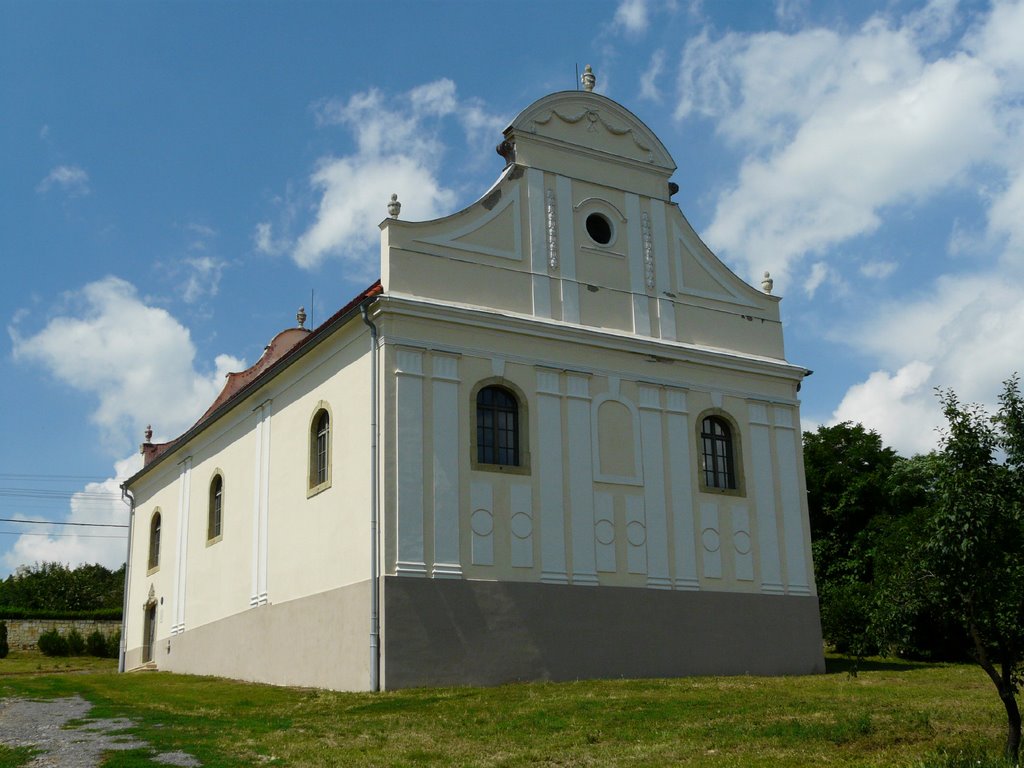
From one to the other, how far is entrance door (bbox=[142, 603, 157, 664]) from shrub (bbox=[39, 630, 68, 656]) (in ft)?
31.3

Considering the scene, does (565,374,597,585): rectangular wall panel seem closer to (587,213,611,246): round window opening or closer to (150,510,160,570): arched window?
(587,213,611,246): round window opening

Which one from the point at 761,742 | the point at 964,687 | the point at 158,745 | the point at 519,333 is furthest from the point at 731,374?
the point at 158,745

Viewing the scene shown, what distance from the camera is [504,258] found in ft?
79.8

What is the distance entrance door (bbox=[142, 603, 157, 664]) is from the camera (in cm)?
3488

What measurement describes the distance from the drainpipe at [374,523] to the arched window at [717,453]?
779 cm

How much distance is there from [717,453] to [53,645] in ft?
94.4

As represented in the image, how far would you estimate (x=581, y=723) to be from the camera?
15.7 metres

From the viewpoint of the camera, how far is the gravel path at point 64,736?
43.2 ft

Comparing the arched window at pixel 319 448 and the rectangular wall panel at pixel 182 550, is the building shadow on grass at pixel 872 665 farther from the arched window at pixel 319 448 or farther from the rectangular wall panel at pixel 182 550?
the rectangular wall panel at pixel 182 550

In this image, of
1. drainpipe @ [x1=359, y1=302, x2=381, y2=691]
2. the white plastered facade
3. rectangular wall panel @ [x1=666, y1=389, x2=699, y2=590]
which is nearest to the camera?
drainpipe @ [x1=359, y1=302, x2=381, y2=691]

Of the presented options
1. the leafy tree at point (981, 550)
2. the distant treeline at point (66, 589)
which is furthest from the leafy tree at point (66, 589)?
the leafy tree at point (981, 550)

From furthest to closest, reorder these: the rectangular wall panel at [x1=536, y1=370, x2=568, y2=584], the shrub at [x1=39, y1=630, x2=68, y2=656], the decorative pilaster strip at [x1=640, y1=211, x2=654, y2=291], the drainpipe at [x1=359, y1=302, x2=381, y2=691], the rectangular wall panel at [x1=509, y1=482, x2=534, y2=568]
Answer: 1. the shrub at [x1=39, y1=630, x2=68, y2=656]
2. the decorative pilaster strip at [x1=640, y1=211, x2=654, y2=291]
3. the rectangular wall panel at [x1=536, y1=370, x2=568, y2=584]
4. the rectangular wall panel at [x1=509, y1=482, x2=534, y2=568]
5. the drainpipe at [x1=359, y1=302, x2=381, y2=691]

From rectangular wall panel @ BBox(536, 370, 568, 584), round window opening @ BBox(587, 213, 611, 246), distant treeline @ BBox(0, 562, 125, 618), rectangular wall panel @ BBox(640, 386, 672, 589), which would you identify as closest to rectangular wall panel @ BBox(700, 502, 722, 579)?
rectangular wall panel @ BBox(640, 386, 672, 589)

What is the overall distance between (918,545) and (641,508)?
1118 centimetres
